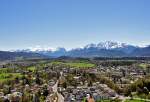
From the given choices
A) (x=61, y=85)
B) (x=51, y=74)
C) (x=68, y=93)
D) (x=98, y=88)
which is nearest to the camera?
(x=68, y=93)

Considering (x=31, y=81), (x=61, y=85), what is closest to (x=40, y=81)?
(x=31, y=81)

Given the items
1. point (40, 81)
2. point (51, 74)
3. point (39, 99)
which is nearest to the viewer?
point (39, 99)

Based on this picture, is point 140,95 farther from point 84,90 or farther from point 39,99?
point 39,99

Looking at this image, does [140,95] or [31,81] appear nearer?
[140,95]

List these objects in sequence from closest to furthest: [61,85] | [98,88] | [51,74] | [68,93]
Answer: [68,93], [98,88], [61,85], [51,74]

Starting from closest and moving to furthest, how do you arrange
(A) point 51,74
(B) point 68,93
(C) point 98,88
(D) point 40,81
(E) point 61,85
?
(B) point 68,93
(C) point 98,88
(E) point 61,85
(D) point 40,81
(A) point 51,74

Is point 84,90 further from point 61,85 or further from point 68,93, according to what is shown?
point 61,85

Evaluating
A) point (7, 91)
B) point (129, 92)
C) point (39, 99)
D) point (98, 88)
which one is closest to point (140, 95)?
point (129, 92)

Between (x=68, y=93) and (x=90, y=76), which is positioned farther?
(x=90, y=76)
